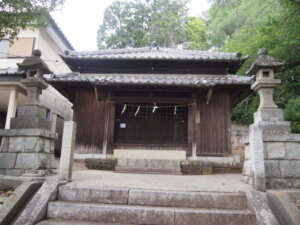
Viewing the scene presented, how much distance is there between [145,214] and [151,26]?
89.0ft

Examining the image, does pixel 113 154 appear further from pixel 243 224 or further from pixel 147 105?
pixel 243 224

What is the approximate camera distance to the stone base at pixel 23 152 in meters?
5.23

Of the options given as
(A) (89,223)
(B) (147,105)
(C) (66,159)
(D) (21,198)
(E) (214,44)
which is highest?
(E) (214,44)

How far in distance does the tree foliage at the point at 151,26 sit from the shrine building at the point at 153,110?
15.5 meters

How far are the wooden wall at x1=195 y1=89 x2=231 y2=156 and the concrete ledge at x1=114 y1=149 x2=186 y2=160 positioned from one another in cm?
97

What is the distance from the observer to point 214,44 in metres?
24.8

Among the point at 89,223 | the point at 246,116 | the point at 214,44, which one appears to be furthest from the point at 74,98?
the point at 214,44

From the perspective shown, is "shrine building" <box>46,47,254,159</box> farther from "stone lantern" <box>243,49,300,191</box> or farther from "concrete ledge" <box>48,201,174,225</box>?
"concrete ledge" <box>48,201,174,225</box>

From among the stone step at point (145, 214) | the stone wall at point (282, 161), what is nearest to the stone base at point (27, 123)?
the stone step at point (145, 214)

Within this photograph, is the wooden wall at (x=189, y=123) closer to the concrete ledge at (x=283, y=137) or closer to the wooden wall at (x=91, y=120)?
the wooden wall at (x=91, y=120)

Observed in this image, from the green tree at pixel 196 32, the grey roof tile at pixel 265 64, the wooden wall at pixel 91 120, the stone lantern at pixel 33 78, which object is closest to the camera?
the grey roof tile at pixel 265 64

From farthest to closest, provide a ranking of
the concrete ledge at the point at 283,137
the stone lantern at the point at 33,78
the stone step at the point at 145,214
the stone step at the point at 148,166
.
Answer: the stone step at the point at 148,166 → the stone lantern at the point at 33,78 → the concrete ledge at the point at 283,137 → the stone step at the point at 145,214

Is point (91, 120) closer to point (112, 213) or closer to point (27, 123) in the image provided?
point (27, 123)

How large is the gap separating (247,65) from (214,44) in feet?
33.5
